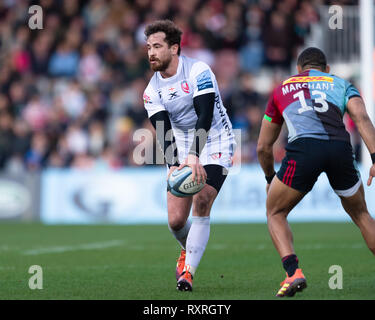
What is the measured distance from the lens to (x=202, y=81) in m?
7.40

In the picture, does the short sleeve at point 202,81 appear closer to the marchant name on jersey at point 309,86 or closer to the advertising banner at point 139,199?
the marchant name on jersey at point 309,86

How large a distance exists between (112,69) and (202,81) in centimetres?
1340

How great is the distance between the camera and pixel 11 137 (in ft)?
63.3

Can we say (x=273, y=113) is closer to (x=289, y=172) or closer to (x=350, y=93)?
(x=289, y=172)

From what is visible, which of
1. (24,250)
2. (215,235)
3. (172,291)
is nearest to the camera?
(172,291)

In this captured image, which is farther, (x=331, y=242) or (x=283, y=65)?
(x=283, y=65)

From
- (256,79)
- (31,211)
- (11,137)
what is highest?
(256,79)

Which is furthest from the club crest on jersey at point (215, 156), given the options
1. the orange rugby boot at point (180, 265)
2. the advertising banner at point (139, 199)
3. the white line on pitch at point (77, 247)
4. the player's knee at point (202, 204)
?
the advertising banner at point (139, 199)

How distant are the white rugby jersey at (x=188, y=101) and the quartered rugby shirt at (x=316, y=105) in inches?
40.0

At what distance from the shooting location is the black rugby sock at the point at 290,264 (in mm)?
6492

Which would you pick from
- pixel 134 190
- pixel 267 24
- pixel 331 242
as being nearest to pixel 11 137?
pixel 134 190
